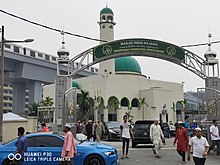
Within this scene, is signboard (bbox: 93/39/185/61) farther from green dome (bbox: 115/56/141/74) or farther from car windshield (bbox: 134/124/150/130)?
green dome (bbox: 115/56/141/74)

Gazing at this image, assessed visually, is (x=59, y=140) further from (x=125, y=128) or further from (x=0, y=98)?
(x=0, y=98)

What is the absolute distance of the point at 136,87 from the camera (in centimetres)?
5009

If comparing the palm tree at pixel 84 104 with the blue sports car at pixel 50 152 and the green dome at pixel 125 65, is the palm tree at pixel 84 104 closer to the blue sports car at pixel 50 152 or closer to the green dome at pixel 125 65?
the green dome at pixel 125 65

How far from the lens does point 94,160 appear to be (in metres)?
9.82

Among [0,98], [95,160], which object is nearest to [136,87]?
[0,98]

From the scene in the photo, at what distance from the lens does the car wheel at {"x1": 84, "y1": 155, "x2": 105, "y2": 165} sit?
978 cm

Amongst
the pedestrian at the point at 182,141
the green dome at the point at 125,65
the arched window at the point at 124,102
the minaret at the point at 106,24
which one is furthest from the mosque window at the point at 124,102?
the pedestrian at the point at 182,141

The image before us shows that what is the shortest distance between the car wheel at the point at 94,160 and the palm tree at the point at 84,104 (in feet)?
116

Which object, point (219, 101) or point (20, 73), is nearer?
point (219, 101)

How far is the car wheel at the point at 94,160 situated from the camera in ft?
32.1

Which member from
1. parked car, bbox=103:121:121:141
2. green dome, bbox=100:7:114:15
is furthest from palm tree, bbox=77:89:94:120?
parked car, bbox=103:121:121:141

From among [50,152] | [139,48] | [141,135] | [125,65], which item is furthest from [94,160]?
[125,65]

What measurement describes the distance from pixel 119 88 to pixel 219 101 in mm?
31159

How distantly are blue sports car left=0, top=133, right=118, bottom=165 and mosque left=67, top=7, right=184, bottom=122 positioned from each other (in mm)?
36002
